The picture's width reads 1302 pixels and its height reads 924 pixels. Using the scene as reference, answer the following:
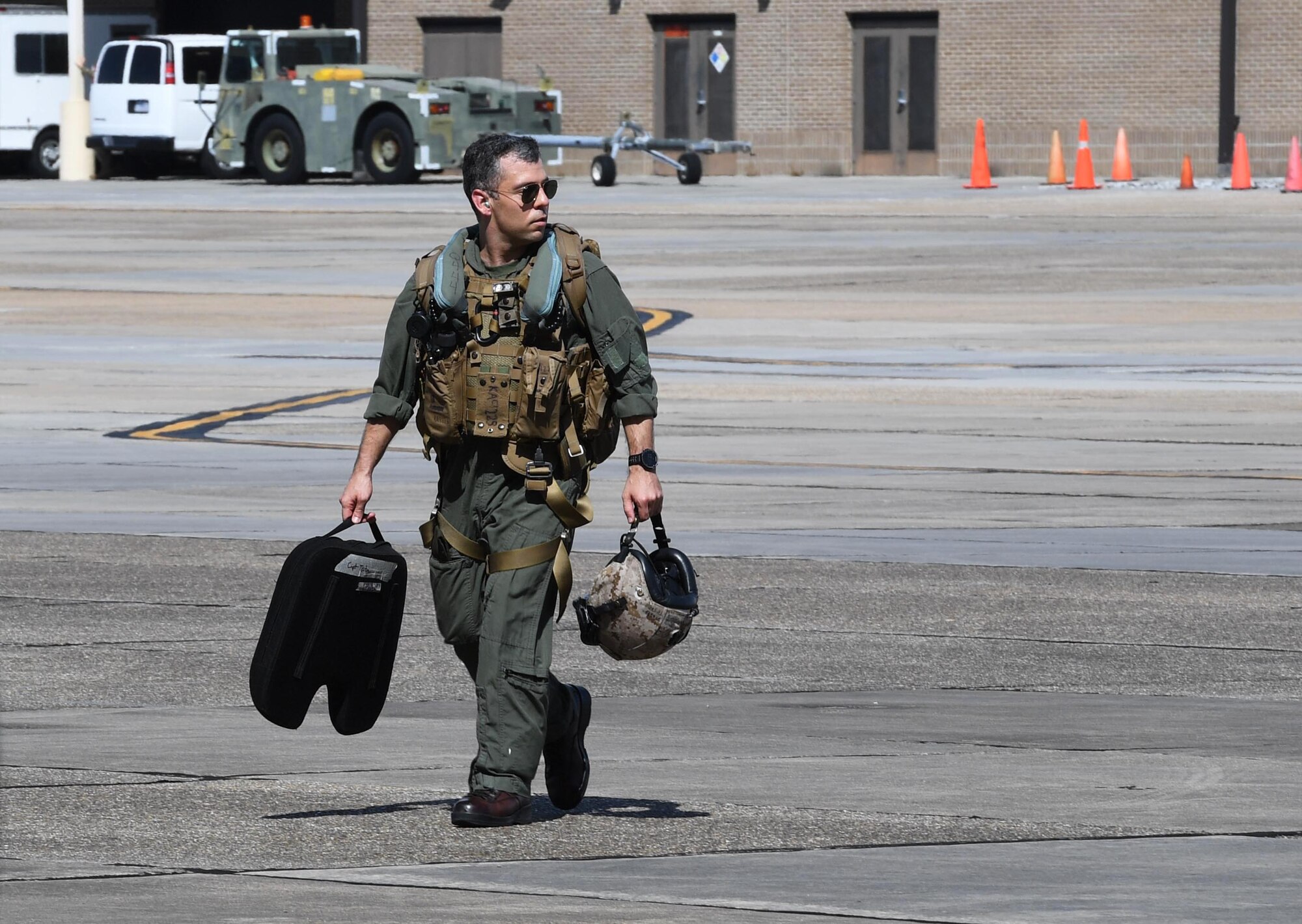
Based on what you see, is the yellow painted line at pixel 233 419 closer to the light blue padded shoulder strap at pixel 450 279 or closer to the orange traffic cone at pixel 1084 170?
the light blue padded shoulder strap at pixel 450 279

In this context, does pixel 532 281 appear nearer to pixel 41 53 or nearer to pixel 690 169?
pixel 690 169

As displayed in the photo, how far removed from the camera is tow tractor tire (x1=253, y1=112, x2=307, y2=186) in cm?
4472

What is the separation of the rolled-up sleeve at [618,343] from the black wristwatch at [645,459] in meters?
0.10

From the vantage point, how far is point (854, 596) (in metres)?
9.66

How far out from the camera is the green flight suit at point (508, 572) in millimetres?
5953

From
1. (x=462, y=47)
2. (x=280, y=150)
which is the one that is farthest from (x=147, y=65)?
(x=462, y=47)

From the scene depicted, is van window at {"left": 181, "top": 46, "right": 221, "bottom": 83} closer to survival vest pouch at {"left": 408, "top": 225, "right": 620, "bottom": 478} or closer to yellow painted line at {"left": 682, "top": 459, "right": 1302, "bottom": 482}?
yellow painted line at {"left": 682, "top": 459, "right": 1302, "bottom": 482}

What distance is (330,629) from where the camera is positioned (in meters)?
5.97

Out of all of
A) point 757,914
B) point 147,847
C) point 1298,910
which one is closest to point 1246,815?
point 1298,910

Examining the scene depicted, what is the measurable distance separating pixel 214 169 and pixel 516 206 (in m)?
45.0

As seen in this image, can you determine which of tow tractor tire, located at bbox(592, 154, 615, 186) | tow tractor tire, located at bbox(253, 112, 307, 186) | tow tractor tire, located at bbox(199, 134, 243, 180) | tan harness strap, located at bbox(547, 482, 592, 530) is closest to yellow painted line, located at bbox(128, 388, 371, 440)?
tan harness strap, located at bbox(547, 482, 592, 530)

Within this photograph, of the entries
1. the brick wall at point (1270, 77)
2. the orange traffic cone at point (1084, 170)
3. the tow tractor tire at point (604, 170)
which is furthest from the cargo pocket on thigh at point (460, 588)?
the brick wall at point (1270, 77)

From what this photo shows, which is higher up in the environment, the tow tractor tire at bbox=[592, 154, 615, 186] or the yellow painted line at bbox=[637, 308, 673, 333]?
the tow tractor tire at bbox=[592, 154, 615, 186]

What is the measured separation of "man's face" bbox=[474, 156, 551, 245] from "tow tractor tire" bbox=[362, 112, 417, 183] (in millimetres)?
38253
